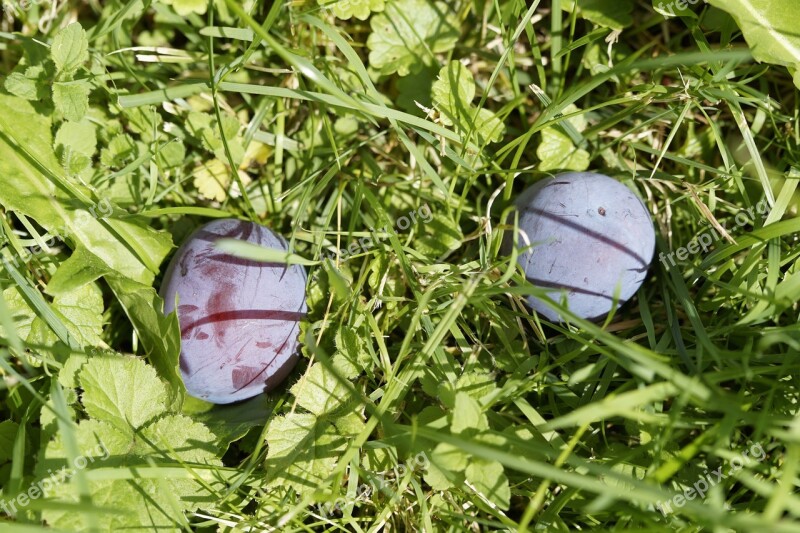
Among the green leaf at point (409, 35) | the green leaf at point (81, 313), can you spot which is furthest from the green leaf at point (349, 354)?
the green leaf at point (409, 35)

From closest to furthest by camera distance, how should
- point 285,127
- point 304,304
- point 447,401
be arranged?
1. point 447,401
2. point 304,304
3. point 285,127

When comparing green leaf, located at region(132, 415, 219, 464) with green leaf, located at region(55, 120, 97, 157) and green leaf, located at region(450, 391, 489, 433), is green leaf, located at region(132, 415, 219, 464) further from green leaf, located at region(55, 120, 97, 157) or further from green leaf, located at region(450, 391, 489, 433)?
green leaf, located at region(55, 120, 97, 157)

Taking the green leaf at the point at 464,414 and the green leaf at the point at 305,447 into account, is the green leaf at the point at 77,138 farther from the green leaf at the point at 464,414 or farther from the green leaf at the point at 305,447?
the green leaf at the point at 464,414

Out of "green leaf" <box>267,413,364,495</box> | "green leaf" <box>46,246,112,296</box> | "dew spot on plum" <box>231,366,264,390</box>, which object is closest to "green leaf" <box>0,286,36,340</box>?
"green leaf" <box>46,246,112,296</box>

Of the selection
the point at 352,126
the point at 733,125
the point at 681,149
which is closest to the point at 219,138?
the point at 352,126

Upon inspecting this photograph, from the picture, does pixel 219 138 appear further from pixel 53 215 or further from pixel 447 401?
pixel 447 401

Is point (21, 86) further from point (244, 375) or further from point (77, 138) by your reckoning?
point (244, 375)
